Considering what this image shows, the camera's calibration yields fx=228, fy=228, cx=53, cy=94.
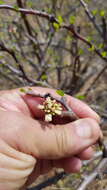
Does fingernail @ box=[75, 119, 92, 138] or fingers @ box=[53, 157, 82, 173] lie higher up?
fingernail @ box=[75, 119, 92, 138]

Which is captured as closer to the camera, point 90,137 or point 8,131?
point 8,131

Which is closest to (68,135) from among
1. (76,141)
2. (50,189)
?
(76,141)

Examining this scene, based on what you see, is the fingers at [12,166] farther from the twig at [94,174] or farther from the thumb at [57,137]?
the twig at [94,174]

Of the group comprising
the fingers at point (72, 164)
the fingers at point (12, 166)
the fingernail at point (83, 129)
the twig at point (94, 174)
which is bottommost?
the twig at point (94, 174)

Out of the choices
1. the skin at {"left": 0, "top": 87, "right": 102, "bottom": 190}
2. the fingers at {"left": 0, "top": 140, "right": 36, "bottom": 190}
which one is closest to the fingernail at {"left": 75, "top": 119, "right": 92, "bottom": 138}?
the skin at {"left": 0, "top": 87, "right": 102, "bottom": 190}

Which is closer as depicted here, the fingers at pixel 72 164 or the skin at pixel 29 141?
the skin at pixel 29 141

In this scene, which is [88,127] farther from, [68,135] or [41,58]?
[41,58]

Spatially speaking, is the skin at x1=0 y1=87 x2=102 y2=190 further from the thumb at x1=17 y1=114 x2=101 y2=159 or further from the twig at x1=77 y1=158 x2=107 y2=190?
the twig at x1=77 y1=158 x2=107 y2=190

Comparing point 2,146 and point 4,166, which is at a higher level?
point 2,146

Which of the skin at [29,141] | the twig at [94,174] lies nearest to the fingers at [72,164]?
the twig at [94,174]
